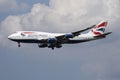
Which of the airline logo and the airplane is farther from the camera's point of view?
the airline logo

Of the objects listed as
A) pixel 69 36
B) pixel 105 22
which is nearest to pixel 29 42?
pixel 69 36

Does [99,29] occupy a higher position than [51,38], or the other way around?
[99,29]

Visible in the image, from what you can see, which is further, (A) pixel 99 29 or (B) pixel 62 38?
(A) pixel 99 29

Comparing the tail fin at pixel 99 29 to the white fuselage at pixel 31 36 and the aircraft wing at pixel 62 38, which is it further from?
the aircraft wing at pixel 62 38

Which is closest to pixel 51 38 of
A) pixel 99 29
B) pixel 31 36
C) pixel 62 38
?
pixel 62 38

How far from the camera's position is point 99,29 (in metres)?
186

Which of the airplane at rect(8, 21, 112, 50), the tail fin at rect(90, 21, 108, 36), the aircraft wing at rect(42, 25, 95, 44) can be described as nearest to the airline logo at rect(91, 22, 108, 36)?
the tail fin at rect(90, 21, 108, 36)

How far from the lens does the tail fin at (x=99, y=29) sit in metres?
184

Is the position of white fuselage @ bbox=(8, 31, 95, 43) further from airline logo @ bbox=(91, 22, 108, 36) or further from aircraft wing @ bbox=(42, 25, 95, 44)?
airline logo @ bbox=(91, 22, 108, 36)

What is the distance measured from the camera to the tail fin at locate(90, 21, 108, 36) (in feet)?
602

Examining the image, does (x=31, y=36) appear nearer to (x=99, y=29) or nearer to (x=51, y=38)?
(x=51, y=38)

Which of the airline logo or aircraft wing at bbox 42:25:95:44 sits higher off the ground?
the airline logo

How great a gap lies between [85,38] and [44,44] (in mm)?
16738

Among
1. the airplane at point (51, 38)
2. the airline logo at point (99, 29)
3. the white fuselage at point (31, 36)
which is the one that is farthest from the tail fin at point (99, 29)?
the white fuselage at point (31, 36)
